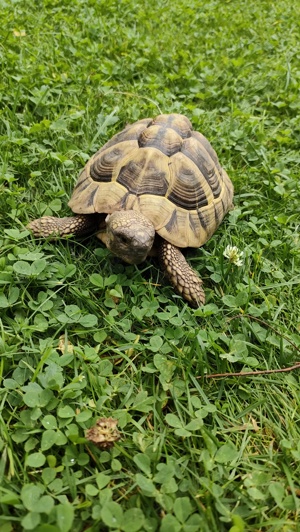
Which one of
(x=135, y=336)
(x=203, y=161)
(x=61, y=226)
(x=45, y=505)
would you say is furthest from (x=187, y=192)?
(x=45, y=505)

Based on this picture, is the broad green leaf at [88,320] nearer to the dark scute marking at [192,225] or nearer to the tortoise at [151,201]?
the tortoise at [151,201]

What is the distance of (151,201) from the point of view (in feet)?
7.75

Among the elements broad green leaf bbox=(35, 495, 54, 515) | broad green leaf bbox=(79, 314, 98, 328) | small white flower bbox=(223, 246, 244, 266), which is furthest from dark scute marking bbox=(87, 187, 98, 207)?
broad green leaf bbox=(35, 495, 54, 515)

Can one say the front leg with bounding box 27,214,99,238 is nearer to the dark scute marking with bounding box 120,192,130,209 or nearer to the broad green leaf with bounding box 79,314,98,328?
the dark scute marking with bounding box 120,192,130,209

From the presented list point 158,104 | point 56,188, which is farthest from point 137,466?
point 158,104

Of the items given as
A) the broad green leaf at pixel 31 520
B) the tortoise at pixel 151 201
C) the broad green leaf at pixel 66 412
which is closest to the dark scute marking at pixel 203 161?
the tortoise at pixel 151 201

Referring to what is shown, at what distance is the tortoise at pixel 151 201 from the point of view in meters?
2.28

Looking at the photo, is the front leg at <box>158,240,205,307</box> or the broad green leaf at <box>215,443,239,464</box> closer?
the broad green leaf at <box>215,443,239,464</box>

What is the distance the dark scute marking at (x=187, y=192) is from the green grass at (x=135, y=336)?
30 centimetres

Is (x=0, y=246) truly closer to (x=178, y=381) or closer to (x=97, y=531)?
(x=178, y=381)

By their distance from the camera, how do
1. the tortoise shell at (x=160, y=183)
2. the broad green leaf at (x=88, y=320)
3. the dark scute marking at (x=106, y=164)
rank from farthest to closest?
1. the dark scute marking at (x=106, y=164)
2. the tortoise shell at (x=160, y=183)
3. the broad green leaf at (x=88, y=320)

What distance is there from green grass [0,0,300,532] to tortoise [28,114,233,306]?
0.39ft

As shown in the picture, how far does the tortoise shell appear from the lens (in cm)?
239

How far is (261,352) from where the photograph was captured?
2162 mm
